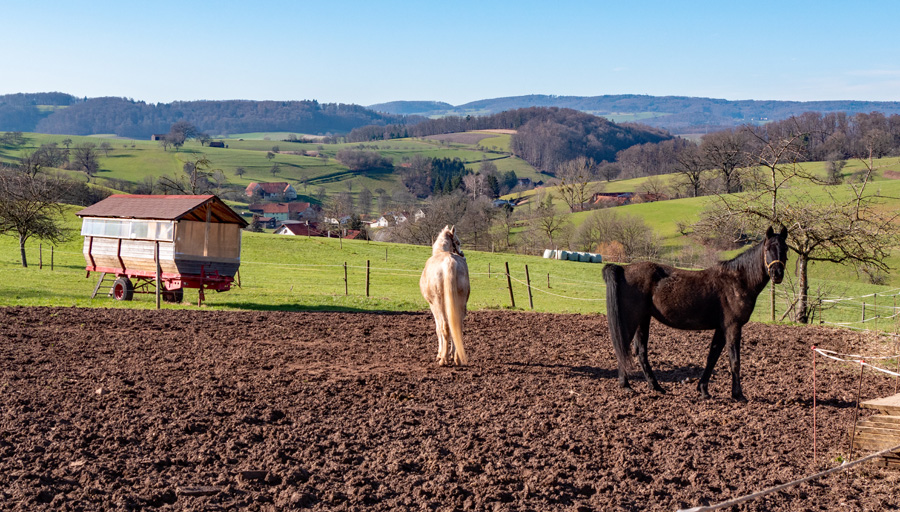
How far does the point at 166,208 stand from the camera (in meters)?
19.1

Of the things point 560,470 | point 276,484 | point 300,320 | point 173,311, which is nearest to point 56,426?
point 276,484

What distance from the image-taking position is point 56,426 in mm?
7598

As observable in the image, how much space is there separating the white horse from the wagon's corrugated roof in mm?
9324

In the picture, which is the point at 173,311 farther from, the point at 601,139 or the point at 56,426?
the point at 601,139

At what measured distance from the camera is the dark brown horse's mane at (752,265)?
943 centimetres

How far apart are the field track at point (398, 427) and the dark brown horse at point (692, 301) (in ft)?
1.87

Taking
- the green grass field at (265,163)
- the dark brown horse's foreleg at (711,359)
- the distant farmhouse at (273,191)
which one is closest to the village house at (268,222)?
the green grass field at (265,163)

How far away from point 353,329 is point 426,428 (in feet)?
25.7

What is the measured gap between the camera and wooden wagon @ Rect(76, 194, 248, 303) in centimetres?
1895

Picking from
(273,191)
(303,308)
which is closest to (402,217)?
(303,308)

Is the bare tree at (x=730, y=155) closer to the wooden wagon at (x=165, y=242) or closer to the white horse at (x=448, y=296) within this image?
the white horse at (x=448, y=296)

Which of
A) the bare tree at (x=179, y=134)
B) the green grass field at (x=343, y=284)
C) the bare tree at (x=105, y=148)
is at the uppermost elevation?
the bare tree at (x=179, y=134)

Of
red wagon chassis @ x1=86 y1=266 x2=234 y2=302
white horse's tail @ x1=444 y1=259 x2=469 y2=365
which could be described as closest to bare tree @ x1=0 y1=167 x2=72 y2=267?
red wagon chassis @ x1=86 y1=266 x2=234 y2=302

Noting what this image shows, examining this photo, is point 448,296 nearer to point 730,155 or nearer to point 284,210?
point 730,155
